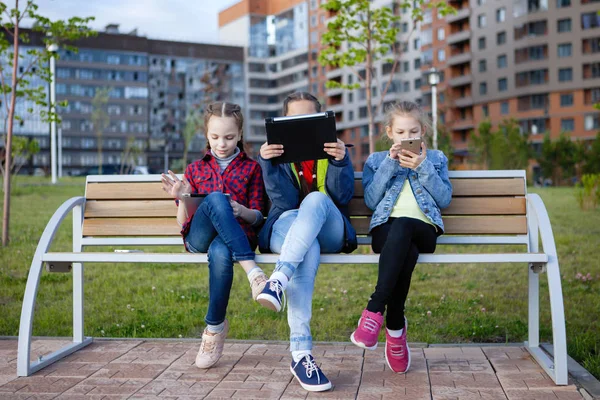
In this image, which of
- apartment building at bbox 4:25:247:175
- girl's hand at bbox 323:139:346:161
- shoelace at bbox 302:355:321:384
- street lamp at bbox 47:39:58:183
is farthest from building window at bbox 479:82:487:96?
shoelace at bbox 302:355:321:384

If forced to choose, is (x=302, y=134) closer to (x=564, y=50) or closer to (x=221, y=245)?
(x=221, y=245)

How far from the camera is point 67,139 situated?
86688 millimetres

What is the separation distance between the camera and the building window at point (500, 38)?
2469 inches

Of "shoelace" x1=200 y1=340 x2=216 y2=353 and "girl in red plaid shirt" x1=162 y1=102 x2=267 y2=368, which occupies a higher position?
"girl in red plaid shirt" x1=162 y1=102 x2=267 y2=368

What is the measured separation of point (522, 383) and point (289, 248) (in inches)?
52.4

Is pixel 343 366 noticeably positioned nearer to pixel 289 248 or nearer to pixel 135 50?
pixel 289 248

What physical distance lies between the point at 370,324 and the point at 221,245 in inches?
34.6

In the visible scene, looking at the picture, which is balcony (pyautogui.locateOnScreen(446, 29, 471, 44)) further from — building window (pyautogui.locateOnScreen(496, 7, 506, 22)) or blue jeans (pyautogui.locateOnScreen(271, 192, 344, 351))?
blue jeans (pyautogui.locateOnScreen(271, 192, 344, 351))

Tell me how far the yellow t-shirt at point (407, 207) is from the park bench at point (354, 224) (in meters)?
0.29

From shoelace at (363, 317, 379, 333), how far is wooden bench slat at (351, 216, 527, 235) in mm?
1033

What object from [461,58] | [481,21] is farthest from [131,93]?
[481,21]

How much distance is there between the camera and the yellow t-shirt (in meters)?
4.17

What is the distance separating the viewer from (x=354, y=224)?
185 inches

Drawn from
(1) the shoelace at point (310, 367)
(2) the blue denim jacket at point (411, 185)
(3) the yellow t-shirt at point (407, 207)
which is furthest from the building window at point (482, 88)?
(1) the shoelace at point (310, 367)
